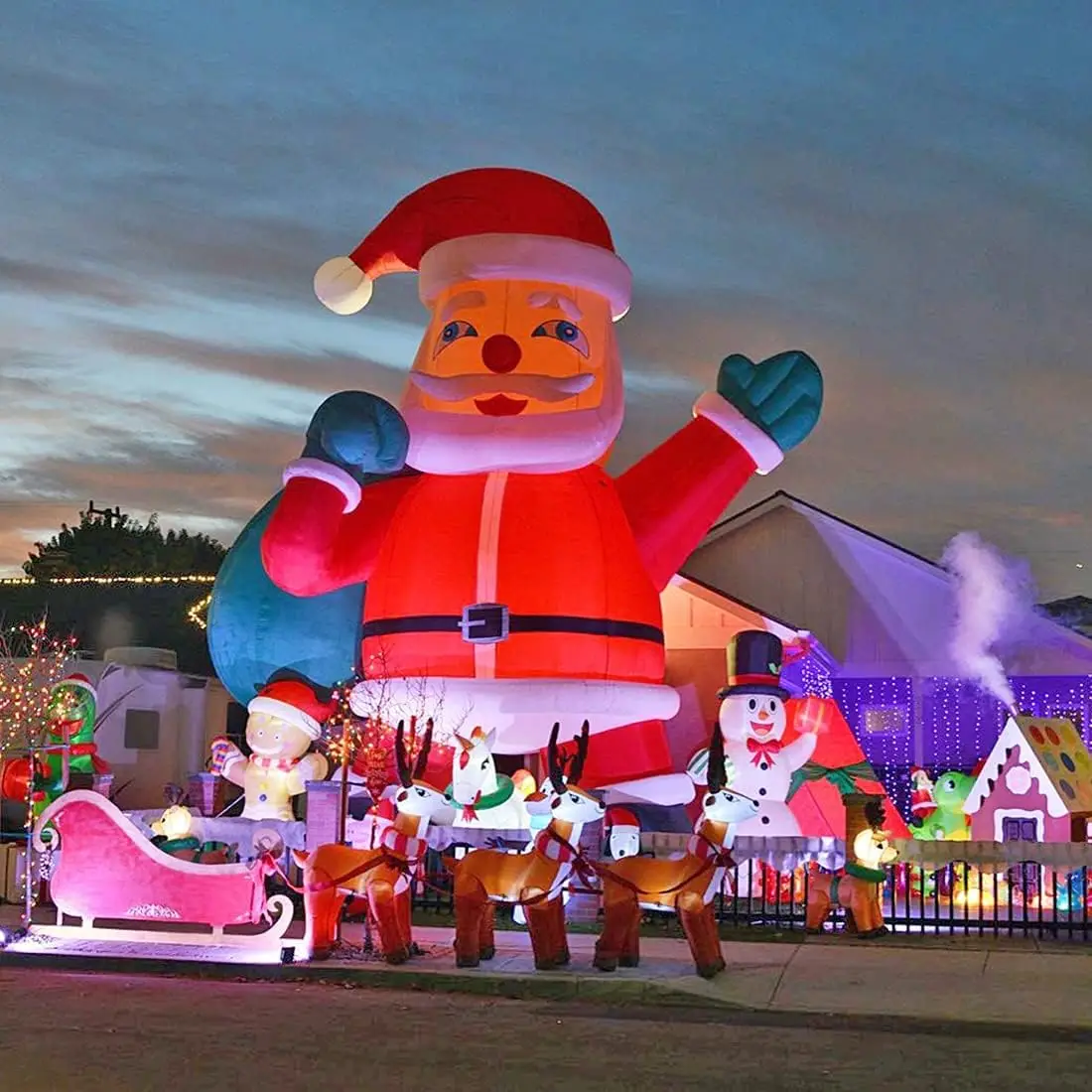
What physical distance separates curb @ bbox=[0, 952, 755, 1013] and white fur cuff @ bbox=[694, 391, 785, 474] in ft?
21.6

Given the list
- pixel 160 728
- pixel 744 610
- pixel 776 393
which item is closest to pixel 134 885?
pixel 776 393

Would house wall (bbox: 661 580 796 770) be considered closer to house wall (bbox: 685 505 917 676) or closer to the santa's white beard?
house wall (bbox: 685 505 917 676)

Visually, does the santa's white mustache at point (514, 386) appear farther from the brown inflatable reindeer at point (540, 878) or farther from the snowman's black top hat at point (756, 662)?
the brown inflatable reindeer at point (540, 878)

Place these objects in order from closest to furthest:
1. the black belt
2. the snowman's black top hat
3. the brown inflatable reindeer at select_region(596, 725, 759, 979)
→ the brown inflatable reindeer at select_region(596, 725, 759, 979), the black belt, the snowman's black top hat

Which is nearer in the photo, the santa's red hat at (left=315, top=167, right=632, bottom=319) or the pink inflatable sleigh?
the pink inflatable sleigh

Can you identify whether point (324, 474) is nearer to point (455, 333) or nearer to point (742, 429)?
point (455, 333)

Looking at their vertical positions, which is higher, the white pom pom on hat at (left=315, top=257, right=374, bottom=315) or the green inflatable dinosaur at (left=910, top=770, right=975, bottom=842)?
the white pom pom on hat at (left=315, top=257, right=374, bottom=315)

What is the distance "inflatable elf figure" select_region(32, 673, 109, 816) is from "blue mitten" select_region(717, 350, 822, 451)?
8.51m

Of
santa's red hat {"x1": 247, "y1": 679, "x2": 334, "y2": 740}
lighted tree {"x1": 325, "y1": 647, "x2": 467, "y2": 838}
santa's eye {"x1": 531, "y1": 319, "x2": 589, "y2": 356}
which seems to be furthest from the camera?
santa's red hat {"x1": 247, "y1": 679, "x2": 334, "y2": 740}

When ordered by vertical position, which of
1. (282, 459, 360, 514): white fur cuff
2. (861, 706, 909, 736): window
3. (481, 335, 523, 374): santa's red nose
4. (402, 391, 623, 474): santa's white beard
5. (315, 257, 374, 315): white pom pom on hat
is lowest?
(861, 706, 909, 736): window

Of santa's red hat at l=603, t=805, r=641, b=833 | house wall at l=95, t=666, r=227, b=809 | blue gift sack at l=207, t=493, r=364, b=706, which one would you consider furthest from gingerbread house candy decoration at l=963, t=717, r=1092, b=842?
house wall at l=95, t=666, r=227, b=809

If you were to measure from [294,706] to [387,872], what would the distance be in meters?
5.14

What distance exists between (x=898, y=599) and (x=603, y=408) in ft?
31.7

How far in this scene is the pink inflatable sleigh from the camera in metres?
12.6
